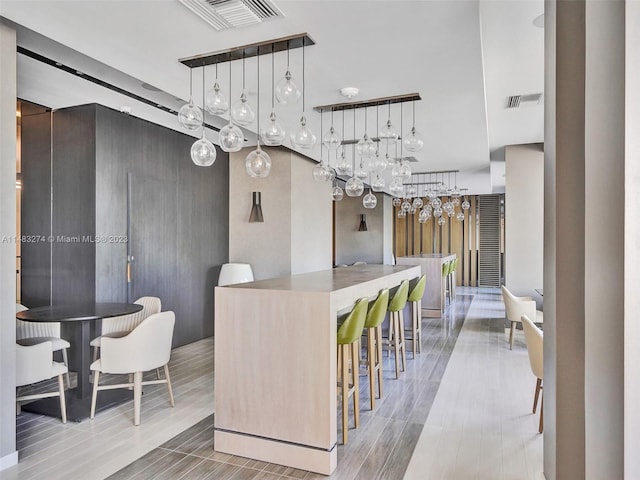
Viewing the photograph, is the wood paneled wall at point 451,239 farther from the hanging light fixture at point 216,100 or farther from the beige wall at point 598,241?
the beige wall at point 598,241

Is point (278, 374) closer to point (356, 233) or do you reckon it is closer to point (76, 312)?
point (76, 312)

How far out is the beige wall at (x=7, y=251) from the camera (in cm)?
287

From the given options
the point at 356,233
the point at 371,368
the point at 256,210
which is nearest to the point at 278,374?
the point at 371,368

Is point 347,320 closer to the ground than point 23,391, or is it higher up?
higher up

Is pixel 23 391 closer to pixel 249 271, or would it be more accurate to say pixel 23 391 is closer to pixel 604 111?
pixel 249 271

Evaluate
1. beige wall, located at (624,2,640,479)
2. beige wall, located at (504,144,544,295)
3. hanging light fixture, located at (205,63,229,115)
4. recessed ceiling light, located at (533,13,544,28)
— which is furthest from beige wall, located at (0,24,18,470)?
beige wall, located at (504,144,544,295)

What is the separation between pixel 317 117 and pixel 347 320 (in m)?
2.81

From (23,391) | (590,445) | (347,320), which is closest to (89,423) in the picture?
(23,391)

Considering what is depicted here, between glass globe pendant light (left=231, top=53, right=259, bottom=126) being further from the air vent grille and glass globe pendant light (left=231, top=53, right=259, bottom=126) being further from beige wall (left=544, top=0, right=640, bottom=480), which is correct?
the air vent grille

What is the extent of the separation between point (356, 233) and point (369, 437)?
10.6 metres

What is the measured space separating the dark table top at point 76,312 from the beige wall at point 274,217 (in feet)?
9.25

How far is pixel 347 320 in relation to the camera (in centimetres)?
320

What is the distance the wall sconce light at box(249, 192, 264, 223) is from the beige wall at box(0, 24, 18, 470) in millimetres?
4114

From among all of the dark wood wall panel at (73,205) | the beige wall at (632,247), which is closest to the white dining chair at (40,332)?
the dark wood wall panel at (73,205)
